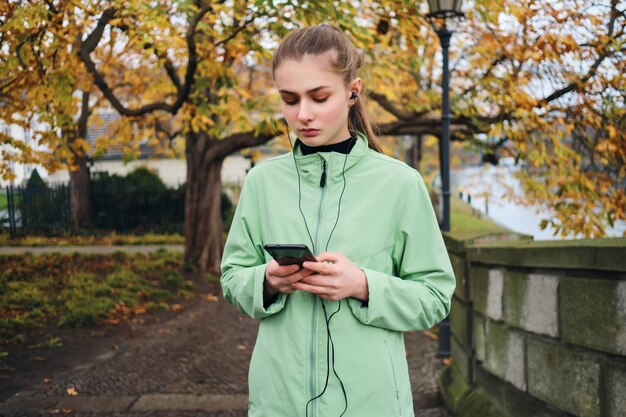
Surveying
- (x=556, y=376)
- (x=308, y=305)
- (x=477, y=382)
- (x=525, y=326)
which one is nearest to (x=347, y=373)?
(x=308, y=305)

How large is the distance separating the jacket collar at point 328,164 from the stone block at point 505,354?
2.27 m

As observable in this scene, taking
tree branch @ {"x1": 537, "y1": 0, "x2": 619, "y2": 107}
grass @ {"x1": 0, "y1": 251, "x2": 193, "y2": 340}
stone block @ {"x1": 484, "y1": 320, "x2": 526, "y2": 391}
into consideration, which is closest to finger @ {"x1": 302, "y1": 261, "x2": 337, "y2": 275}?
stone block @ {"x1": 484, "y1": 320, "x2": 526, "y2": 391}

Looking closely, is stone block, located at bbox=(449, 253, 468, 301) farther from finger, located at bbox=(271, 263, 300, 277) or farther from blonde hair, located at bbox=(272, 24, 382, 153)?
finger, located at bbox=(271, 263, 300, 277)

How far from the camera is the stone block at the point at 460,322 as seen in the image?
5.16 metres

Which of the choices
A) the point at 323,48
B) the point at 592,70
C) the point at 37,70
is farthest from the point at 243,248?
the point at 592,70

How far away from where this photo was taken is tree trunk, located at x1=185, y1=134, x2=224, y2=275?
43.5ft

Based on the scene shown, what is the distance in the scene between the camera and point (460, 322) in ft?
17.8

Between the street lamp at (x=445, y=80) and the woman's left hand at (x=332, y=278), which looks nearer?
the woman's left hand at (x=332, y=278)

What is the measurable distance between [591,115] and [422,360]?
331cm

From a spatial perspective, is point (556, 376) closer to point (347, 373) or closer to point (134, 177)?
point (347, 373)

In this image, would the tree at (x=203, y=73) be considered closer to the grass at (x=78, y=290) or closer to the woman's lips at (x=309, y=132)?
the woman's lips at (x=309, y=132)

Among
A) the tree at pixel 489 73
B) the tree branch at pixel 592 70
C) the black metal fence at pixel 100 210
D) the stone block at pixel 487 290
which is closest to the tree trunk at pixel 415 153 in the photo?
the black metal fence at pixel 100 210

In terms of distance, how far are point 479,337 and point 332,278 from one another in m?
3.22

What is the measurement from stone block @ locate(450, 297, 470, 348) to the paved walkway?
614mm
